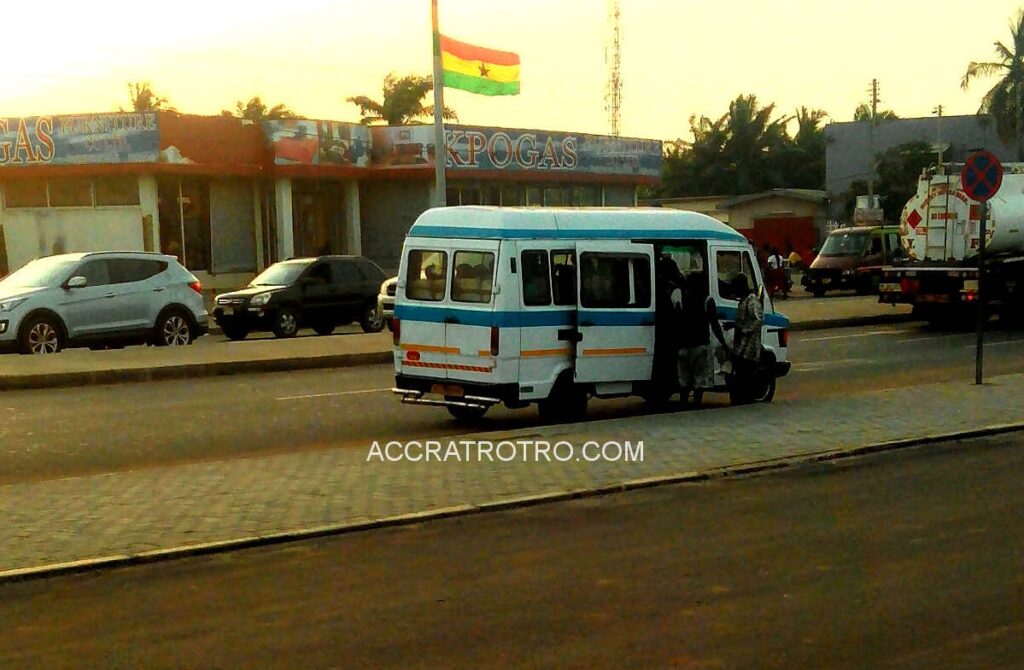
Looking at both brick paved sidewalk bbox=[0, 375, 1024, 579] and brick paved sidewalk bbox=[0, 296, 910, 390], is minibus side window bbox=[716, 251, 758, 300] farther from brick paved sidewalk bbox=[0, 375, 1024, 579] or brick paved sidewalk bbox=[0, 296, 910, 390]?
brick paved sidewalk bbox=[0, 296, 910, 390]

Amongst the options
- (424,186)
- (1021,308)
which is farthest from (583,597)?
(424,186)

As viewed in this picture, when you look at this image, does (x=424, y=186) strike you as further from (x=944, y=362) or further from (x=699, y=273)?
(x=699, y=273)

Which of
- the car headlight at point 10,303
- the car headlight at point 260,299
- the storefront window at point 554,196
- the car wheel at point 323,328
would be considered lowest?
the car wheel at point 323,328

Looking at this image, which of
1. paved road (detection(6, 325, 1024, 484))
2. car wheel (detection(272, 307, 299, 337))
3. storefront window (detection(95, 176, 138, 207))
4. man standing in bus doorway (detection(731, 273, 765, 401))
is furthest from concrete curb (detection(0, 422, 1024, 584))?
storefront window (detection(95, 176, 138, 207))

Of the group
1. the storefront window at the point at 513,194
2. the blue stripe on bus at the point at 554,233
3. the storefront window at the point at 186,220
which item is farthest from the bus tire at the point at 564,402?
the storefront window at the point at 513,194

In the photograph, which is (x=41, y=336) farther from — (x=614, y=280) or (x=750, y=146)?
(x=750, y=146)

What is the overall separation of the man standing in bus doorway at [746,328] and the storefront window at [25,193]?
27.4 m

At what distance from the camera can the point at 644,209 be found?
14438 mm

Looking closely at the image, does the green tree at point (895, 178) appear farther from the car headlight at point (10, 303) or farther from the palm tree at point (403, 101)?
the car headlight at point (10, 303)

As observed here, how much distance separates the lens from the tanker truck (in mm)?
26891

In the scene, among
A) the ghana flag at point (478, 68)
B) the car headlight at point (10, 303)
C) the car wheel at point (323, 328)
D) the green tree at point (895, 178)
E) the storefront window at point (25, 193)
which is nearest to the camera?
the car headlight at point (10, 303)

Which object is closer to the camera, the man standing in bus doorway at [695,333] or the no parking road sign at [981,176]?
the man standing in bus doorway at [695,333]

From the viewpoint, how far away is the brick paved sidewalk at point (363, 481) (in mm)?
8375

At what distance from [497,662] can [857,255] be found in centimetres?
3942
